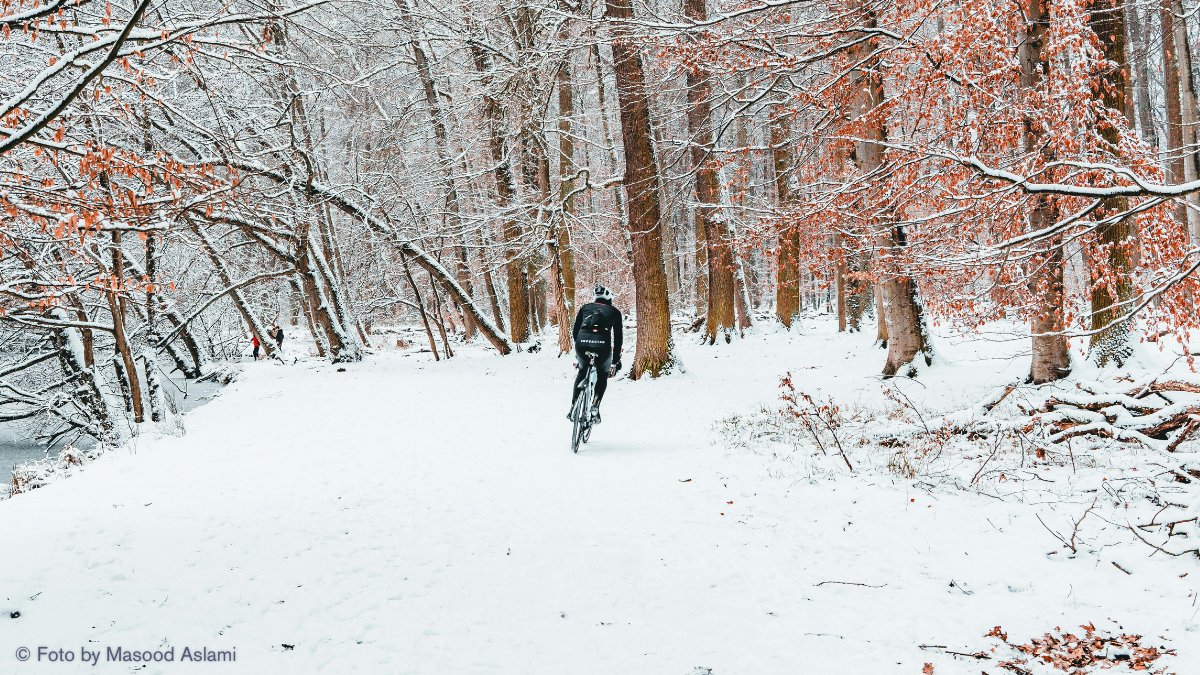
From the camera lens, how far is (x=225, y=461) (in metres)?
7.86

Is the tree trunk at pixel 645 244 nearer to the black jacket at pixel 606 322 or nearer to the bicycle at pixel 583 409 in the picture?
the black jacket at pixel 606 322

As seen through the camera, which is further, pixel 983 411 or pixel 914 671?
pixel 983 411

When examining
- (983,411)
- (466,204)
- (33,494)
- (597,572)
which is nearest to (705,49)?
(983,411)

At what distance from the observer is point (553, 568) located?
4.52m

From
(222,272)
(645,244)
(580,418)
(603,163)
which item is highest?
(603,163)

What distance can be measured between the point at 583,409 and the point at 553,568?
11.5ft

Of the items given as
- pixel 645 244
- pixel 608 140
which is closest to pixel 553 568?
pixel 645 244

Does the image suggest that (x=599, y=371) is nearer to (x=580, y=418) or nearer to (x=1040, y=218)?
(x=580, y=418)

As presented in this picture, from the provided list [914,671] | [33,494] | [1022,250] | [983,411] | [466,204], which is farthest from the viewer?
[466,204]

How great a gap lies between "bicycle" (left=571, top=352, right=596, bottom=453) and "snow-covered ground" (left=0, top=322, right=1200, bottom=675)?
1.03 feet

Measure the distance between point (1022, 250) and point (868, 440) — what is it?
102 inches

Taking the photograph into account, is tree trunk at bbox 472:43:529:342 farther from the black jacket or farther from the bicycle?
the bicycle

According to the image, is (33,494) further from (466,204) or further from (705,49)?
(466,204)

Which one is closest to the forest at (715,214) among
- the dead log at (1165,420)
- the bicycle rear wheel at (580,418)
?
the dead log at (1165,420)
